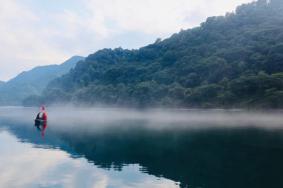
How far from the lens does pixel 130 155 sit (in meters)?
34.6

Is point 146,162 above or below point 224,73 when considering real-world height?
below

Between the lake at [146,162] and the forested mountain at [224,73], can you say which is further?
the forested mountain at [224,73]

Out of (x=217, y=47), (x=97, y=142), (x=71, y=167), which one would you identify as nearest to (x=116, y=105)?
(x=217, y=47)

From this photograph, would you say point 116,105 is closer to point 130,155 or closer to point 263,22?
point 263,22

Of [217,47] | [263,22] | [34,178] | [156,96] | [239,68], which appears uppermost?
[263,22]

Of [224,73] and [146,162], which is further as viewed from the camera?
[224,73]

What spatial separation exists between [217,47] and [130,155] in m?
152

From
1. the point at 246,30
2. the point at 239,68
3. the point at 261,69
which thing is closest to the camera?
the point at 261,69

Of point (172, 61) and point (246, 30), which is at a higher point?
point (246, 30)

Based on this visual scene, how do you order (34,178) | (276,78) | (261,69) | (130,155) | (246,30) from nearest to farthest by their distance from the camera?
(34,178) → (130,155) → (276,78) → (261,69) → (246,30)

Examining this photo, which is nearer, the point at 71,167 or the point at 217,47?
the point at 71,167

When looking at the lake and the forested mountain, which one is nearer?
the lake

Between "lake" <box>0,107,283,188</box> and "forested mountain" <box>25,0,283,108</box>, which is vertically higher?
"forested mountain" <box>25,0,283,108</box>

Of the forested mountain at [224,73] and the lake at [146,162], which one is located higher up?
the forested mountain at [224,73]
